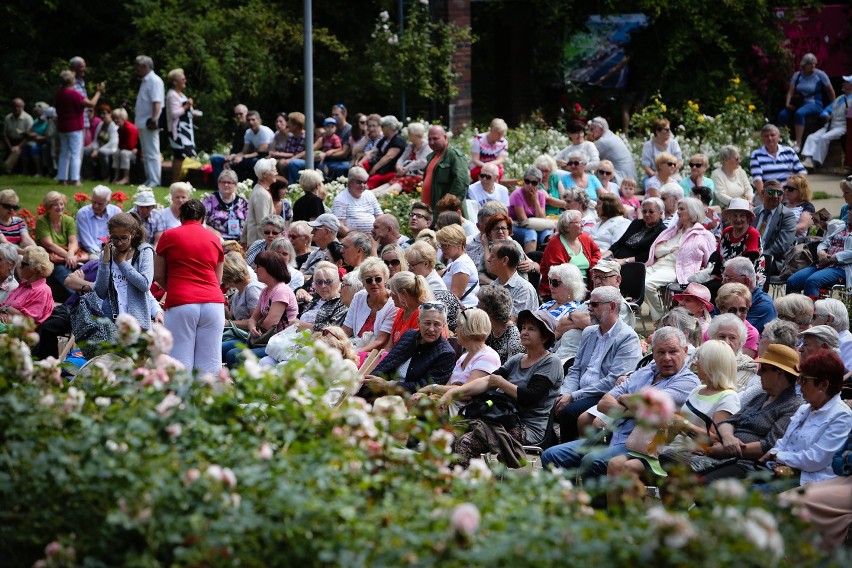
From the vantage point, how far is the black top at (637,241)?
11180mm

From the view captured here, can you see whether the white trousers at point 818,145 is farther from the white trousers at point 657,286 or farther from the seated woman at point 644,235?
the white trousers at point 657,286

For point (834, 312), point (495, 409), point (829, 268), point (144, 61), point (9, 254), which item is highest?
point (144, 61)

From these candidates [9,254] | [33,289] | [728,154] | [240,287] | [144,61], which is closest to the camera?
[33,289]

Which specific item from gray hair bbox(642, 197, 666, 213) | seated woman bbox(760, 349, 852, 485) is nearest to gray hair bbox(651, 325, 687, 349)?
seated woman bbox(760, 349, 852, 485)

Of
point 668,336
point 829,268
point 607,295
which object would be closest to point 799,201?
point 829,268

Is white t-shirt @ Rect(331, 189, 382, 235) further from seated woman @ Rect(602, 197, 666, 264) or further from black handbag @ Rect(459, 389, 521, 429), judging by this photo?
black handbag @ Rect(459, 389, 521, 429)

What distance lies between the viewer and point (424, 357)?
7961 mm

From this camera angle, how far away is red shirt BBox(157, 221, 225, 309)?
8.43 meters

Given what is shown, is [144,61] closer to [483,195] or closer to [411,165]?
[411,165]

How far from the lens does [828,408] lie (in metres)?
6.02

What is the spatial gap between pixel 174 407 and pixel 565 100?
17.8m

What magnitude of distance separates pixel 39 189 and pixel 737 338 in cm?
1357

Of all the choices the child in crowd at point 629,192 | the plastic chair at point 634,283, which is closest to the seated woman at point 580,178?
the child in crowd at point 629,192

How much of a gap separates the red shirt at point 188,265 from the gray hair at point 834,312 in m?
3.98
